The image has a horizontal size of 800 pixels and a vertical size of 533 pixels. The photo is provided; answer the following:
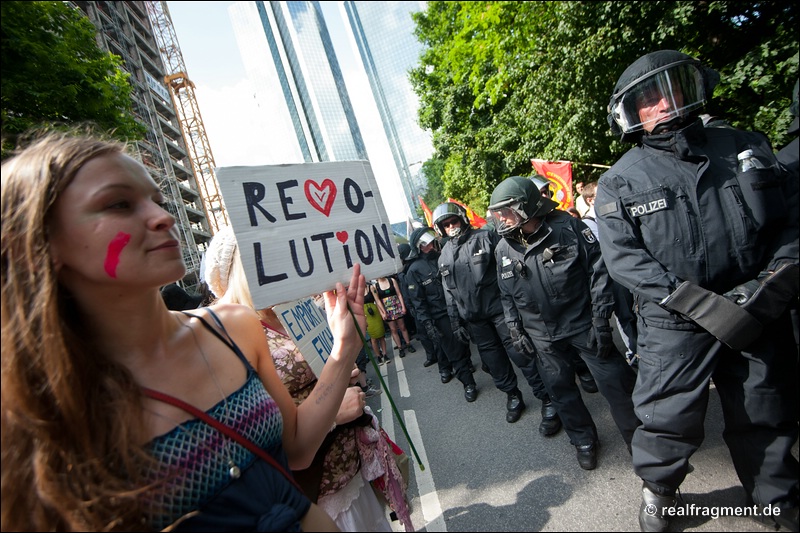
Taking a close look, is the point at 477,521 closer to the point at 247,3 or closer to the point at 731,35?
the point at 731,35

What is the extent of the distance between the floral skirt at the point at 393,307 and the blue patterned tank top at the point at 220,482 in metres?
6.78

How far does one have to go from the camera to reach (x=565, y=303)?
311 cm

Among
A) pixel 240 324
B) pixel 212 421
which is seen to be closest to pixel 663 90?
pixel 240 324

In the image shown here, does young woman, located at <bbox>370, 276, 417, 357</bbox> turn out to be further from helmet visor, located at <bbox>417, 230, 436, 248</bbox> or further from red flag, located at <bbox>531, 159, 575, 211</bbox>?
red flag, located at <bbox>531, 159, 575, 211</bbox>

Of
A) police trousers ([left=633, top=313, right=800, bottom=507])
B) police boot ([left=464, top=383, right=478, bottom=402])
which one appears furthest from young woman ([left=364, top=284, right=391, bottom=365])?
police trousers ([left=633, top=313, right=800, bottom=507])

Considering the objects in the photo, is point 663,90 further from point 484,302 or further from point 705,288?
point 484,302

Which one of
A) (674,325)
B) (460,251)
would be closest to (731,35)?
(460,251)

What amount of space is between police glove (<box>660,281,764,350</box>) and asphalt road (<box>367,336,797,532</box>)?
3.26 ft

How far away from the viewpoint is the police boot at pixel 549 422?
362cm

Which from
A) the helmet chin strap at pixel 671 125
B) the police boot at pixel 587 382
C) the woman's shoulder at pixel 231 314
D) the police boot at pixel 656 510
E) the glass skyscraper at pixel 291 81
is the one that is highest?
the glass skyscraper at pixel 291 81

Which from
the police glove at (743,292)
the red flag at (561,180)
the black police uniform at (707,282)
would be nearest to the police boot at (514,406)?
the black police uniform at (707,282)

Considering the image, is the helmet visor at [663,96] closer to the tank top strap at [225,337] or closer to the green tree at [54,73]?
the tank top strap at [225,337]

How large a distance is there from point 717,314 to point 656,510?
109 centimetres

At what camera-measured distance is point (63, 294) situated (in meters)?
1.09
